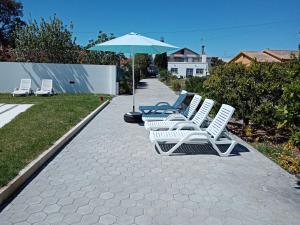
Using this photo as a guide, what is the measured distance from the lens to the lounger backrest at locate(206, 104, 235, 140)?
6605 mm

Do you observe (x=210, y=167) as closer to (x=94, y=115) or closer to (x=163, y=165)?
(x=163, y=165)

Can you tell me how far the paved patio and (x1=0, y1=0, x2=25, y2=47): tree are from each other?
42.9 meters

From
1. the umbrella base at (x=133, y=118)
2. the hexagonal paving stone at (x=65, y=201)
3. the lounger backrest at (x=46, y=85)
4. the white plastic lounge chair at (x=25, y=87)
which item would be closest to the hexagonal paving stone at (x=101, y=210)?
the hexagonal paving stone at (x=65, y=201)

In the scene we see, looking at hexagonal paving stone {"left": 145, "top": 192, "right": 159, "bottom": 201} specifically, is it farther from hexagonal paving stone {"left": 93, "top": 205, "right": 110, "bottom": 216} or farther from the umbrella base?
the umbrella base

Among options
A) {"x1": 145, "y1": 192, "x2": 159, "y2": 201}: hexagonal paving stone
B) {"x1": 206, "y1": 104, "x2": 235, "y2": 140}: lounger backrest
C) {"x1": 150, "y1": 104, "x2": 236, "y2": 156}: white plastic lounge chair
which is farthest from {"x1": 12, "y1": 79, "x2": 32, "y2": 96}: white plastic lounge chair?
{"x1": 145, "y1": 192, "x2": 159, "y2": 201}: hexagonal paving stone

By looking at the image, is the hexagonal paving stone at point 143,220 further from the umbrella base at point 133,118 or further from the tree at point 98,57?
the tree at point 98,57

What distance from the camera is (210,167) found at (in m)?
5.81

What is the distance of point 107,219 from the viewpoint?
3.79 m

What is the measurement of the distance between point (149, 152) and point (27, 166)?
2724 mm

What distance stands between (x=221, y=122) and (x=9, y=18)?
4641 centimetres

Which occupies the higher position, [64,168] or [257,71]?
[257,71]

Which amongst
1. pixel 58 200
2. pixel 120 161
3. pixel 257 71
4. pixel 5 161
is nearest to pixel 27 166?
pixel 5 161

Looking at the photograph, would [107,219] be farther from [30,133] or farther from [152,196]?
[30,133]

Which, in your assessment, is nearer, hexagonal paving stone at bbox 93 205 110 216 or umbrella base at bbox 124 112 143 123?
hexagonal paving stone at bbox 93 205 110 216
